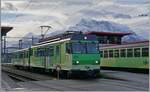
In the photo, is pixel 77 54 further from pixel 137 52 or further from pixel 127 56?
pixel 127 56

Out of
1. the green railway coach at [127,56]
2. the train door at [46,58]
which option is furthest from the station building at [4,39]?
the green railway coach at [127,56]

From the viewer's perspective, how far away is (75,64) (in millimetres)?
27250

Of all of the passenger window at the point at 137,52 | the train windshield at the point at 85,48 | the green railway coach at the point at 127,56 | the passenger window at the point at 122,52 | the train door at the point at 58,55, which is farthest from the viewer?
the passenger window at the point at 122,52

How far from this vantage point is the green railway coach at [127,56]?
32875 millimetres

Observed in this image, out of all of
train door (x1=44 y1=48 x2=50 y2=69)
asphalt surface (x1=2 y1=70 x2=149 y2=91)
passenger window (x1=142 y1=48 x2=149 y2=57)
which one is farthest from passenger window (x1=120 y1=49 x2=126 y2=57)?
asphalt surface (x1=2 y1=70 x2=149 y2=91)

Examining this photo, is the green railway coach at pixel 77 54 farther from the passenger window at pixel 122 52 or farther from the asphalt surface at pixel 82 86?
the passenger window at pixel 122 52

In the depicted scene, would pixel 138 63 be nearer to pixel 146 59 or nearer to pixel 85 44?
pixel 146 59

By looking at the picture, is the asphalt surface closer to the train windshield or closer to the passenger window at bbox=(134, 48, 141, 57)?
the train windshield

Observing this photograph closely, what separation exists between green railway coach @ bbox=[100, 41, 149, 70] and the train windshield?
18.2 feet

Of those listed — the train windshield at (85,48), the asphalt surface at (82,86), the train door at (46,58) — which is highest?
the train windshield at (85,48)

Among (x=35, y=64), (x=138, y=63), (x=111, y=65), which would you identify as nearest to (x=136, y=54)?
(x=138, y=63)

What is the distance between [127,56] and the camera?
118 ft

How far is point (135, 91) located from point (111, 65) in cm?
2234

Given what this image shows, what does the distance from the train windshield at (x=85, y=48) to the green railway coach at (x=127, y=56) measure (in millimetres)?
5553
